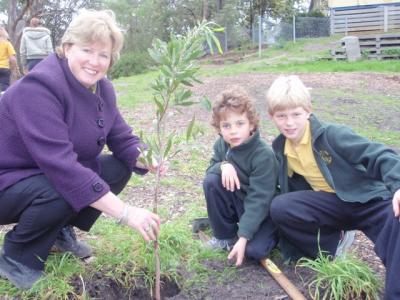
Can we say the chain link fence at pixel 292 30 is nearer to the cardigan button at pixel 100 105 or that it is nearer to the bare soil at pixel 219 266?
the bare soil at pixel 219 266

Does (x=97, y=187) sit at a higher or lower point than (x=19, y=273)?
higher

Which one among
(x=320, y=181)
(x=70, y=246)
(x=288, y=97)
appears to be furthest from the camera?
(x=70, y=246)

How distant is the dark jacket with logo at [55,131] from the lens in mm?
2309

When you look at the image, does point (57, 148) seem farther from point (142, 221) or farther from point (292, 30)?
point (292, 30)

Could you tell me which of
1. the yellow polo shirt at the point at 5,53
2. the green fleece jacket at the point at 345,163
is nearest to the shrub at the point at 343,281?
the green fleece jacket at the point at 345,163

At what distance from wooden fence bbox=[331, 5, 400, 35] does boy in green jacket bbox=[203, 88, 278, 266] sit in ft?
62.2

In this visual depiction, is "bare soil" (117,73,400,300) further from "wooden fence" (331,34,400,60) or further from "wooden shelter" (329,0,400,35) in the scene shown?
"wooden shelter" (329,0,400,35)

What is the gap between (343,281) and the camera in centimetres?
243

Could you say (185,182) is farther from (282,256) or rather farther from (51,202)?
(51,202)

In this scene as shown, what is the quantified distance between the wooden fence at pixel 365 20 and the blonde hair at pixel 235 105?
18.9 m

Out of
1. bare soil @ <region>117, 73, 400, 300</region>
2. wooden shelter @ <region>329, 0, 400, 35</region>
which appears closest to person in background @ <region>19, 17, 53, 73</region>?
bare soil @ <region>117, 73, 400, 300</region>

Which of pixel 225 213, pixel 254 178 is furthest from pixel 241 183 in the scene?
pixel 225 213

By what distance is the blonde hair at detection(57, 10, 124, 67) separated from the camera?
241 centimetres

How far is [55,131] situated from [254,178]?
3.79 ft
